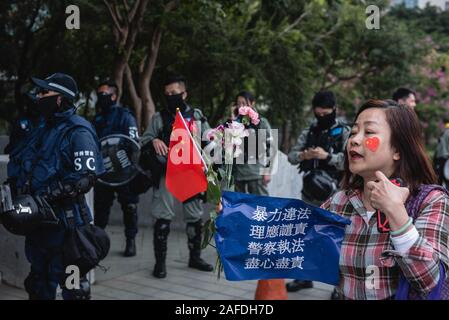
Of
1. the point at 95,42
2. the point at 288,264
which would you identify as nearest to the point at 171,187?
the point at 288,264

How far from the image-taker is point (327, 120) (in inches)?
199

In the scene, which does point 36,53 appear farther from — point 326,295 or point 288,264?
point 288,264

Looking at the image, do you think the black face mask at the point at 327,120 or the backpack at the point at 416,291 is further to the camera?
the black face mask at the point at 327,120

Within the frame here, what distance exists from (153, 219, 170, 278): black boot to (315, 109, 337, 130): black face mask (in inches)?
70.9

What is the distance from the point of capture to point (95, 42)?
9.12m

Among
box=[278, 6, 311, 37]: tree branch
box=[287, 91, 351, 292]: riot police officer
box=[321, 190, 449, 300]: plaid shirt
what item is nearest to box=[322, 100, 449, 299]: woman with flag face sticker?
box=[321, 190, 449, 300]: plaid shirt

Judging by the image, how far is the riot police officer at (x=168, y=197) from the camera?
5359 millimetres

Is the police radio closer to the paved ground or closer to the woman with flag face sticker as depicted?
the woman with flag face sticker

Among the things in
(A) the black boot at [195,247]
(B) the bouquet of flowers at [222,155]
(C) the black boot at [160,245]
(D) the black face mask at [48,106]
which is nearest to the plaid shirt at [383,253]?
(B) the bouquet of flowers at [222,155]

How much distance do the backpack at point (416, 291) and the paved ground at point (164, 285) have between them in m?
3.28

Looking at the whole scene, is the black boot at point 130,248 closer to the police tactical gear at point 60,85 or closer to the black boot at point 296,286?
the black boot at point 296,286

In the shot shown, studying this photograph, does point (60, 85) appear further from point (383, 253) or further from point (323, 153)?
point (383, 253)

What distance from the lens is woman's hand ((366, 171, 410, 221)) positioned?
1.80 m

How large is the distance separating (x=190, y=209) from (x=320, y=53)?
7.60 metres
